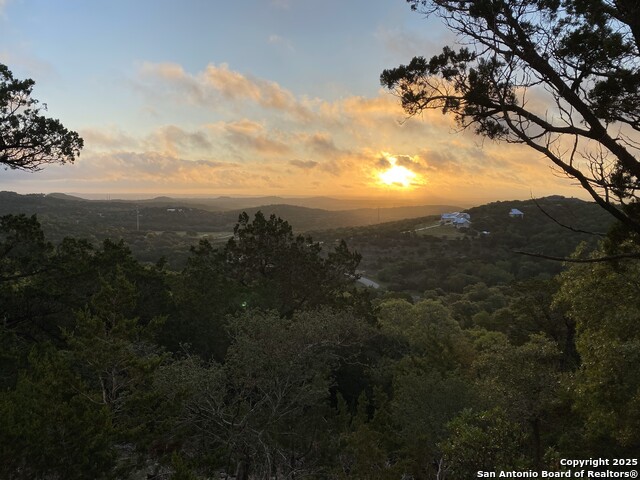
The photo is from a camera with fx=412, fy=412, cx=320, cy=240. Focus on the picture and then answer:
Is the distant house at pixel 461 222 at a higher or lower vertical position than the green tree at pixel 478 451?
higher

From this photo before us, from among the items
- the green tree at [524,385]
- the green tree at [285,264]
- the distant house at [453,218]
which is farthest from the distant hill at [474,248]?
the green tree at [524,385]

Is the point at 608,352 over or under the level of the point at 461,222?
under

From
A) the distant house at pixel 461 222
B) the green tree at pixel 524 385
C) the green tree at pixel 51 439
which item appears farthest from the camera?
the distant house at pixel 461 222

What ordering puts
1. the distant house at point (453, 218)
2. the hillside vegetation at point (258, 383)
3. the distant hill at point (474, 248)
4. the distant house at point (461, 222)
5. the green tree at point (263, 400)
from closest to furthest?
the hillside vegetation at point (258, 383), the green tree at point (263, 400), the distant hill at point (474, 248), the distant house at point (461, 222), the distant house at point (453, 218)

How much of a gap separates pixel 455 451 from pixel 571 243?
292 feet

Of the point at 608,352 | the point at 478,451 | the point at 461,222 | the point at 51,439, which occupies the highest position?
the point at 461,222

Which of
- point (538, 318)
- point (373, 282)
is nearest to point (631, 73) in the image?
point (538, 318)

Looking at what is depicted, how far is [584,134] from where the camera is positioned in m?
7.14

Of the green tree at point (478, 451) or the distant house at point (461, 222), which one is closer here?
the green tree at point (478, 451)

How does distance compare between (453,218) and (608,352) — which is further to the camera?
(453,218)

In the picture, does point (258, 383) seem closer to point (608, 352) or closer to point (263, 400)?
point (263, 400)

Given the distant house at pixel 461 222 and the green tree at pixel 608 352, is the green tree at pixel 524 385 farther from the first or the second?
the distant house at pixel 461 222

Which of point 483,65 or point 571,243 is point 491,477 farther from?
point 571,243

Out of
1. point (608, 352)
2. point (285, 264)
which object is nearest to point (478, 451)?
point (608, 352)
